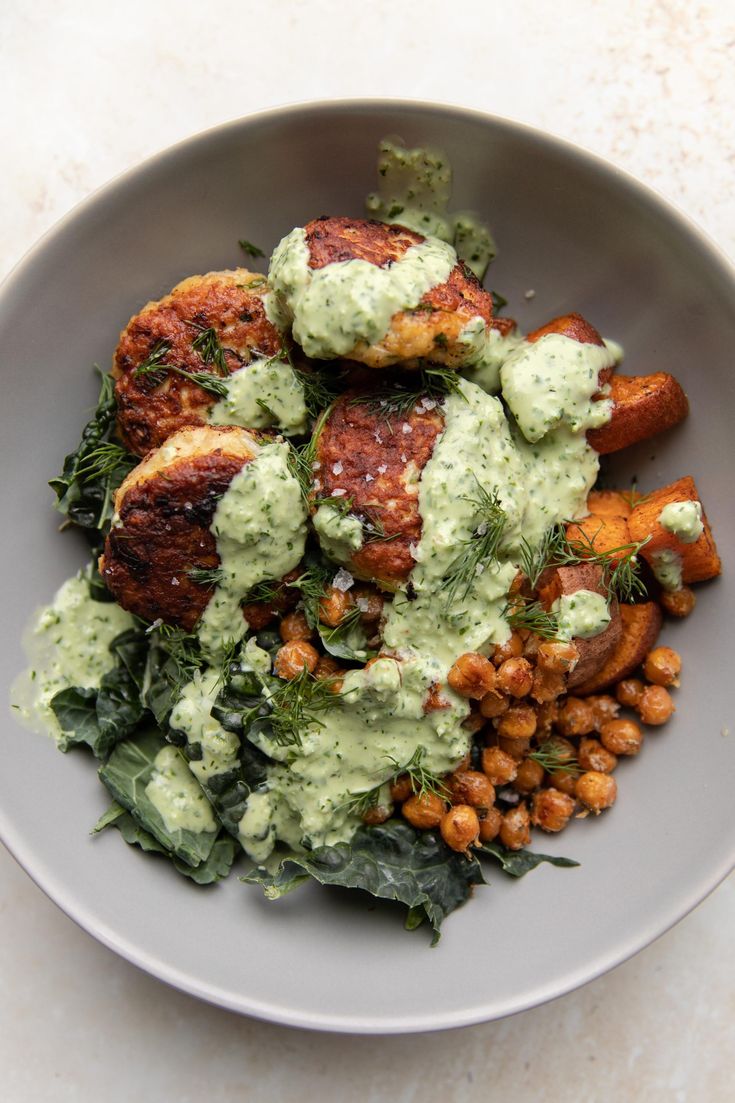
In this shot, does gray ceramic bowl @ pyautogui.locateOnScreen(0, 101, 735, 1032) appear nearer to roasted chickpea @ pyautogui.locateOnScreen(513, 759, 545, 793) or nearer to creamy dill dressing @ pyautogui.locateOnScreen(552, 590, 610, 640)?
roasted chickpea @ pyautogui.locateOnScreen(513, 759, 545, 793)

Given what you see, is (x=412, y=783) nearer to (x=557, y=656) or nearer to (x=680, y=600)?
(x=557, y=656)

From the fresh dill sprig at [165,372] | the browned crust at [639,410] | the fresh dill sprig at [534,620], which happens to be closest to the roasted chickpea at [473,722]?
the fresh dill sprig at [534,620]

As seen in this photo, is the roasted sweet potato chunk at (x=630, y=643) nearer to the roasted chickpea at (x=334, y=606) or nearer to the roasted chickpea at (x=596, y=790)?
the roasted chickpea at (x=596, y=790)

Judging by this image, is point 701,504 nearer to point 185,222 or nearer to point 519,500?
point 519,500

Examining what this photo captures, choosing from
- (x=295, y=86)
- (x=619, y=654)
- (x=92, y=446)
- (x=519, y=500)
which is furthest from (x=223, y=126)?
(x=619, y=654)

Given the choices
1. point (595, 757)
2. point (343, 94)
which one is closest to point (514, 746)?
point (595, 757)

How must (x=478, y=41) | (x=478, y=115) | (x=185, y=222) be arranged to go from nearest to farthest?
1. (x=478, y=115)
2. (x=185, y=222)
3. (x=478, y=41)
